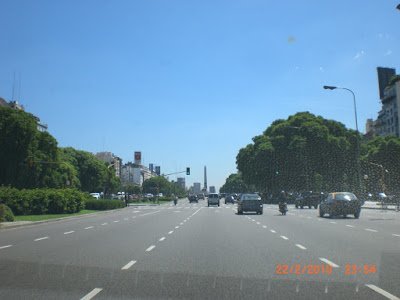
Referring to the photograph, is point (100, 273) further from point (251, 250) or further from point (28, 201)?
point (28, 201)

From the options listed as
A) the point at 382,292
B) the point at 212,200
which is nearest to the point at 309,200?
the point at 212,200

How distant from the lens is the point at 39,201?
134ft

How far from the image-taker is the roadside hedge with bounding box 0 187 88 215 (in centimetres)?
3834

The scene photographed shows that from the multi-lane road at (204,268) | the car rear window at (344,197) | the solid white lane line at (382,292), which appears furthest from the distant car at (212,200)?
the solid white lane line at (382,292)

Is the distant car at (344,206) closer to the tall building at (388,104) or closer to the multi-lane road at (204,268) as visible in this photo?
the multi-lane road at (204,268)

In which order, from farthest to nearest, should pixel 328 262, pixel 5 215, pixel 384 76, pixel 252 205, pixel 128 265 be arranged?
pixel 384 76
pixel 252 205
pixel 5 215
pixel 328 262
pixel 128 265

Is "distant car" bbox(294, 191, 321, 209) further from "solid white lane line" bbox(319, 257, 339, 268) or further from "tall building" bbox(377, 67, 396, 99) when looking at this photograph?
"tall building" bbox(377, 67, 396, 99)

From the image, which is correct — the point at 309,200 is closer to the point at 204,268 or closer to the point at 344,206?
the point at 344,206
